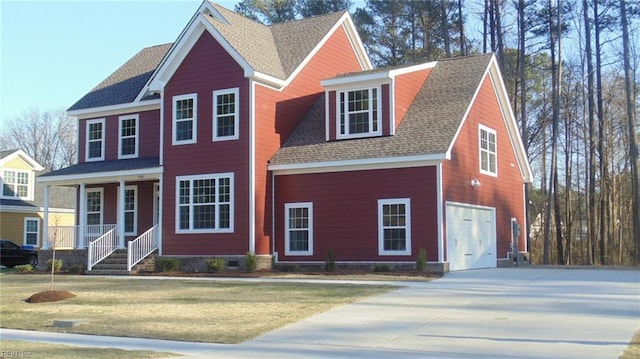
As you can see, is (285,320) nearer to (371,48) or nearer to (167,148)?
(167,148)

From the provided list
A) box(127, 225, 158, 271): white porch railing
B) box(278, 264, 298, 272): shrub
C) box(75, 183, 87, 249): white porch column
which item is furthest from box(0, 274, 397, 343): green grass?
box(75, 183, 87, 249): white porch column

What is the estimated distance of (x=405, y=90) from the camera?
24.8 metres

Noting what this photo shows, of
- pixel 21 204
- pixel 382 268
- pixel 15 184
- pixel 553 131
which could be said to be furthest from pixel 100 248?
pixel 553 131

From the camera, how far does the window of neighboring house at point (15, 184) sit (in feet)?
128

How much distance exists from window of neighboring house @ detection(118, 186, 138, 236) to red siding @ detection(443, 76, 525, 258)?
42.8 ft

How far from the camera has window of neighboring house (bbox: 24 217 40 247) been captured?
3897 cm

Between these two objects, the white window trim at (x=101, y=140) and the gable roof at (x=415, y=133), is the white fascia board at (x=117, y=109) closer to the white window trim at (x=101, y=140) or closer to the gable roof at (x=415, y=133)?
the white window trim at (x=101, y=140)

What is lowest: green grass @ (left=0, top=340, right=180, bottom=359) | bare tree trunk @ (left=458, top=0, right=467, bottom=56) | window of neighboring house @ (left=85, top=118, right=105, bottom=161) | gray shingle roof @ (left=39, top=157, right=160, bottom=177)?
green grass @ (left=0, top=340, right=180, bottom=359)

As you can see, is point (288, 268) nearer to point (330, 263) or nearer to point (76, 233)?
point (330, 263)

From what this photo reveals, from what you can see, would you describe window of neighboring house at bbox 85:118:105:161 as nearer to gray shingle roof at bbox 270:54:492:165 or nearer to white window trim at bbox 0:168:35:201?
gray shingle roof at bbox 270:54:492:165

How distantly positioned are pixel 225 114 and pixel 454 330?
600 inches

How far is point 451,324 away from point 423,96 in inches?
589

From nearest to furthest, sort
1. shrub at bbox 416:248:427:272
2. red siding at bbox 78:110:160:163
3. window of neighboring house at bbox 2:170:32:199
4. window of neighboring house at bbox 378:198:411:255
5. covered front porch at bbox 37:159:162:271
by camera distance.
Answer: shrub at bbox 416:248:427:272 < window of neighboring house at bbox 378:198:411:255 < covered front porch at bbox 37:159:162:271 < red siding at bbox 78:110:160:163 < window of neighboring house at bbox 2:170:32:199

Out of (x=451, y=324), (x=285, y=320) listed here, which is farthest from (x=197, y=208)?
(x=451, y=324)
